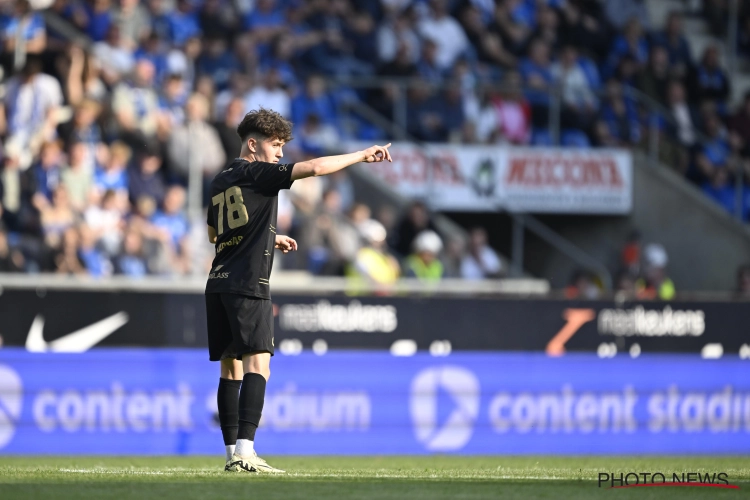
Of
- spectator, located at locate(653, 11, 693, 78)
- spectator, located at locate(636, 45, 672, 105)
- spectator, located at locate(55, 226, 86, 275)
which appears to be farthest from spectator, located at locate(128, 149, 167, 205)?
spectator, located at locate(653, 11, 693, 78)

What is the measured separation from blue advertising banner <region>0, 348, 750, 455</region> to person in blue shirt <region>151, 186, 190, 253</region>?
3.46 metres

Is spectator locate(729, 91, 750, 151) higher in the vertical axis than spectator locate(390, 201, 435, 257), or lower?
higher

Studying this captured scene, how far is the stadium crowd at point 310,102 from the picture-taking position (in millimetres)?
14281

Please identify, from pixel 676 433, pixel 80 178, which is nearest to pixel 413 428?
pixel 676 433

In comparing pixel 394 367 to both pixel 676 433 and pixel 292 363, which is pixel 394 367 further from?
pixel 676 433

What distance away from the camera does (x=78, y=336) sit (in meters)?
13.8

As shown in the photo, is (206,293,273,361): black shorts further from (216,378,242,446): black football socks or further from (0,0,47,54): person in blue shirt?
(0,0,47,54): person in blue shirt

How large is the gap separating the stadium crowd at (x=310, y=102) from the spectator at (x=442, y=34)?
0.08 ft

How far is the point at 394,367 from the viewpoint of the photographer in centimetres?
1170

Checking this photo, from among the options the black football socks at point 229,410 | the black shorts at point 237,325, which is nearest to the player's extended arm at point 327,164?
the black shorts at point 237,325

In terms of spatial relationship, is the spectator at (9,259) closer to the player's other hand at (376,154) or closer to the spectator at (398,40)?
the spectator at (398,40)

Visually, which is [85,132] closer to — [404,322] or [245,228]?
[404,322]

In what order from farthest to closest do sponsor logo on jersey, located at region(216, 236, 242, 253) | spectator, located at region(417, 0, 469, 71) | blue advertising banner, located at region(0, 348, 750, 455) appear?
spectator, located at region(417, 0, 469, 71) < blue advertising banner, located at region(0, 348, 750, 455) < sponsor logo on jersey, located at region(216, 236, 242, 253)

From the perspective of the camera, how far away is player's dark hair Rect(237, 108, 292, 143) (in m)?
7.23
